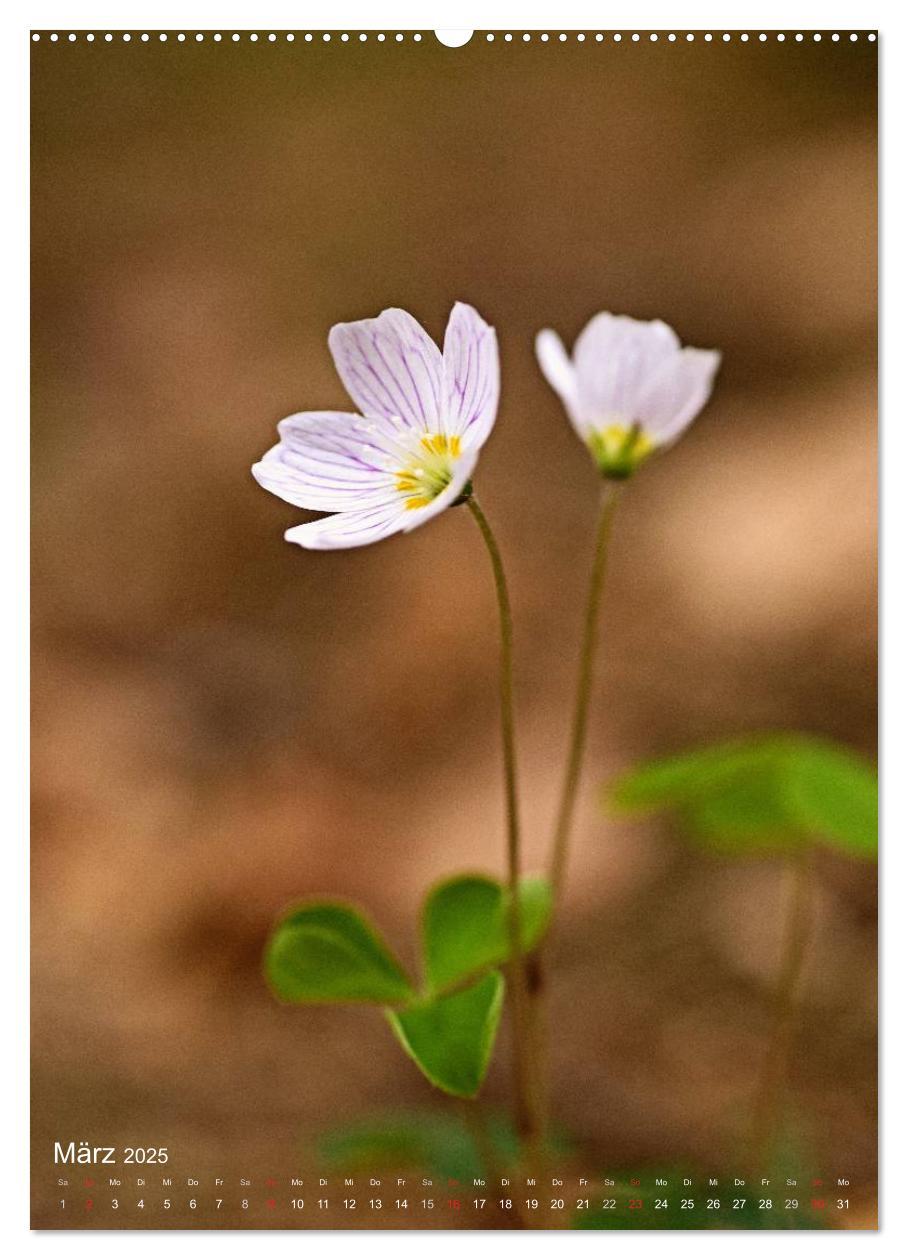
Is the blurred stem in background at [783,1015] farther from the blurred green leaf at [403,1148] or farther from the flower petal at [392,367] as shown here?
the flower petal at [392,367]

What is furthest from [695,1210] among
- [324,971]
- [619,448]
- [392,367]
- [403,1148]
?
[392,367]

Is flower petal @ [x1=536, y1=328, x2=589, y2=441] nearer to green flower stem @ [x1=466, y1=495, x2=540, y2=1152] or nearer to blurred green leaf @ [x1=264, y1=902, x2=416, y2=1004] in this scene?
green flower stem @ [x1=466, y1=495, x2=540, y2=1152]

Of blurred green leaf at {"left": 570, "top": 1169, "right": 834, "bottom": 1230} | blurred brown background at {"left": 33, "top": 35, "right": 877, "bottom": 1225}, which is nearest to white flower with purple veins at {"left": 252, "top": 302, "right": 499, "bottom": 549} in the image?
blurred brown background at {"left": 33, "top": 35, "right": 877, "bottom": 1225}

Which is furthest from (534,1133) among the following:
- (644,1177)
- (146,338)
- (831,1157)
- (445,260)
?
(146,338)

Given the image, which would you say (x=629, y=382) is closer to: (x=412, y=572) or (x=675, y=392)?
(x=675, y=392)

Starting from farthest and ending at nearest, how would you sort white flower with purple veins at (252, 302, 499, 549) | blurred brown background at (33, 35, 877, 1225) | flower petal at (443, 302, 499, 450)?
1. blurred brown background at (33, 35, 877, 1225)
2. white flower with purple veins at (252, 302, 499, 549)
3. flower petal at (443, 302, 499, 450)

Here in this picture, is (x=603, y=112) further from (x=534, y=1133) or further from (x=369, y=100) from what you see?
(x=534, y=1133)
